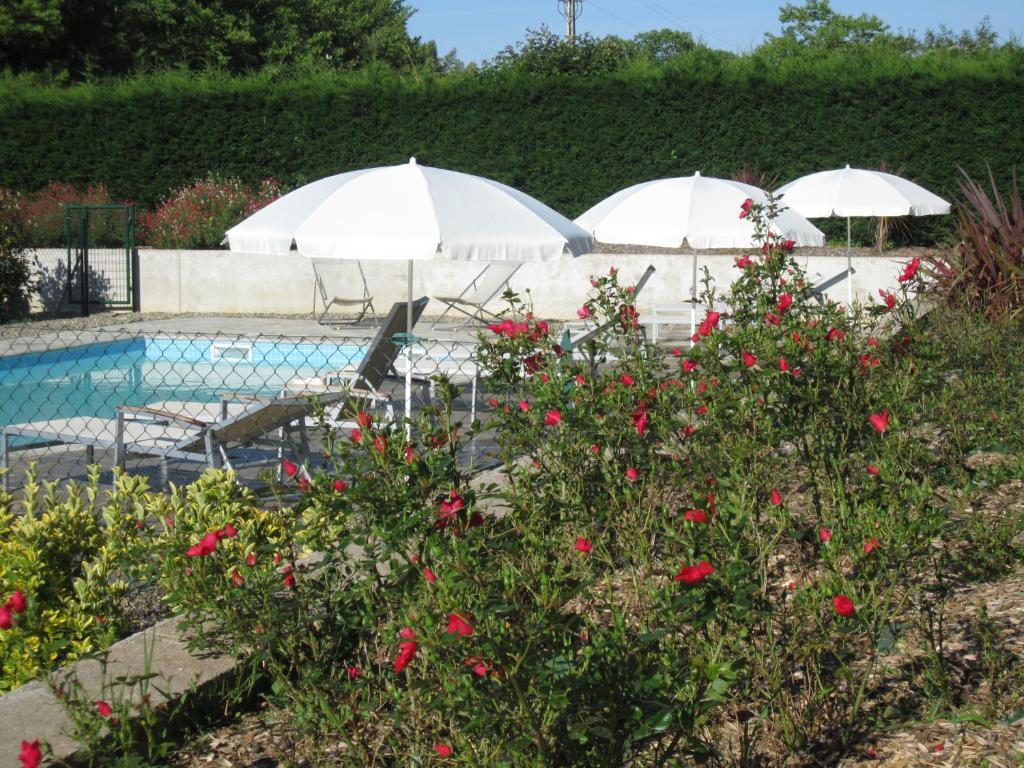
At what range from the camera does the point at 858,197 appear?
10703 millimetres

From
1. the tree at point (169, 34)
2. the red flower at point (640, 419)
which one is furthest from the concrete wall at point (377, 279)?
the red flower at point (640, 419)

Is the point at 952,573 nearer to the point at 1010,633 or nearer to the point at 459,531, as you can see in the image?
the point at 1010,633

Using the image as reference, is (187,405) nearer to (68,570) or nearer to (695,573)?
(68,570)

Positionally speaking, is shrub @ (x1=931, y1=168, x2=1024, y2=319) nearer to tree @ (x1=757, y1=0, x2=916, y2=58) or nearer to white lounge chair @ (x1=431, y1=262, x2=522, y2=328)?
white lounge chair @ (x1=431, y1=262, x2=522, y2=328)

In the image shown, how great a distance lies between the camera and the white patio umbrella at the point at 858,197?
34.8 ft

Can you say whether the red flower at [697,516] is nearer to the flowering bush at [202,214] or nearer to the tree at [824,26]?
the flowering bush at [202,214]

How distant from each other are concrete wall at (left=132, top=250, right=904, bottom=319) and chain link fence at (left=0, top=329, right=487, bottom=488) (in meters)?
2.33

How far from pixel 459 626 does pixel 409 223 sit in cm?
425

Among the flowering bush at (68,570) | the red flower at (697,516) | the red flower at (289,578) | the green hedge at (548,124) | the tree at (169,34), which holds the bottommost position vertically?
the flowering bush at (68,570)

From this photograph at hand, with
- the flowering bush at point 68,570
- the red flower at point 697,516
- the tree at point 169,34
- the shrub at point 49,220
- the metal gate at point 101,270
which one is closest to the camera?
the red flower at point 697,516

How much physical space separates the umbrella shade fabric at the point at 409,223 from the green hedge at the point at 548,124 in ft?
31.1

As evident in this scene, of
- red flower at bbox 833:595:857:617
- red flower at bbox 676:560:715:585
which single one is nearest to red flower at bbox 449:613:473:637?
red flower at bbox 676:560:715:585

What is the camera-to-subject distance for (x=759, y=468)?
3184 millimetres

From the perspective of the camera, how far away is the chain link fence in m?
5.23
